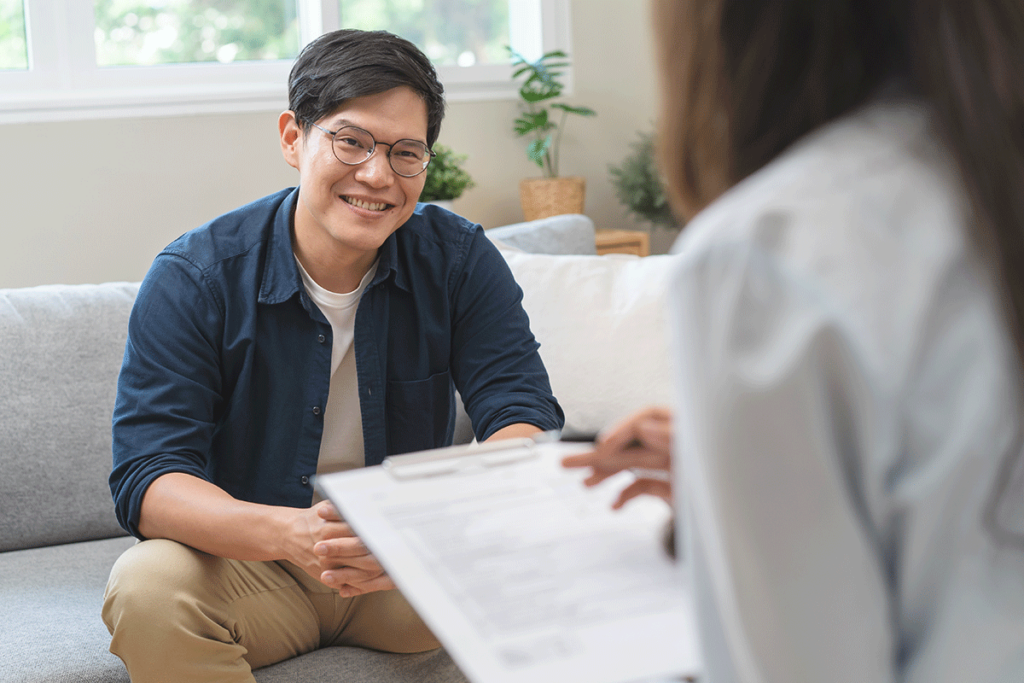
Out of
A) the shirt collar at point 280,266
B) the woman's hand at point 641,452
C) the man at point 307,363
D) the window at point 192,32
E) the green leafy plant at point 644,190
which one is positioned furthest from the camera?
the green leafy plant at point 644,190

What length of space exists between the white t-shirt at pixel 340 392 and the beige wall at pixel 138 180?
4.47ft

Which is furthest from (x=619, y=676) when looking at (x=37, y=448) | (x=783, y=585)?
(x=37, y=448)

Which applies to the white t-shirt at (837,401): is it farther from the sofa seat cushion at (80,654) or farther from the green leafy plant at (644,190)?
the green leafy plant at (644,190)

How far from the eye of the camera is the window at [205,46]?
107 inches

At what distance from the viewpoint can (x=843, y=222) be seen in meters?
0.41

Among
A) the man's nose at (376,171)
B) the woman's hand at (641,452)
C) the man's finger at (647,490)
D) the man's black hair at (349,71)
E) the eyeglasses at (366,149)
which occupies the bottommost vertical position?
the man's finger at (647,490)

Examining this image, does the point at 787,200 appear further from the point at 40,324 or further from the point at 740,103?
the point at 40,324

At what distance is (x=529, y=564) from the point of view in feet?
1.81

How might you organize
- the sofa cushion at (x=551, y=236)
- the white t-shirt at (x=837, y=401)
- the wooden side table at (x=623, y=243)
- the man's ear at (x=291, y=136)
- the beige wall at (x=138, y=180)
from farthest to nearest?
the wooden side table at (x=623, y=243), the beige wall at (x=138, y=180), the sofa cushion at (x=551, y=236), the man's ear at (x=291, y=136), the white t-shirt at (x=837, y=401)

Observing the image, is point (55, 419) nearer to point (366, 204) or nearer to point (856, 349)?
point (366, 204)

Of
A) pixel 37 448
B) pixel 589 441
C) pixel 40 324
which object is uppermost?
pixel 589 441

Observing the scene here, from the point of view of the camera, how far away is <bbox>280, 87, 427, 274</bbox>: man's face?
1.44m

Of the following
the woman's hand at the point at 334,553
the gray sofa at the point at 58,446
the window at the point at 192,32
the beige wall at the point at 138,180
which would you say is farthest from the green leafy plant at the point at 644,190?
the woman's hand at the point at 334,553

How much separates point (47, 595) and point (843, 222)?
1.51 m
